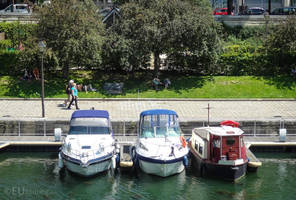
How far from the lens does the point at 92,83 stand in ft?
121

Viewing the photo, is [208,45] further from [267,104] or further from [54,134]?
[54,134]

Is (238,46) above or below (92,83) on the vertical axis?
above

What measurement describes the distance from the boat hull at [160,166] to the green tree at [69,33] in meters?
14.1

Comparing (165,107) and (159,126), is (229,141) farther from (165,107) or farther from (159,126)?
(165,107)

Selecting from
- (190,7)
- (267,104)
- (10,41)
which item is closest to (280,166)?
(267,104)

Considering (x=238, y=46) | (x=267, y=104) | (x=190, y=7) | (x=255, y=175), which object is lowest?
(x=255, y=175)

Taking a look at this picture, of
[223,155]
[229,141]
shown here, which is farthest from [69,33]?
[223,155]

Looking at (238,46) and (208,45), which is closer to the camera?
(208,45)

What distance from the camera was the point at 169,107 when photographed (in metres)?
32.8

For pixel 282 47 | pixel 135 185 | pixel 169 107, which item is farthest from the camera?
pixel 282 47

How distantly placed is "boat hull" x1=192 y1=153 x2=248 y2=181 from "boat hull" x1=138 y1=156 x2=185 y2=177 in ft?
3.67

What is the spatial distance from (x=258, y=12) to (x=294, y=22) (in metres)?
16.9

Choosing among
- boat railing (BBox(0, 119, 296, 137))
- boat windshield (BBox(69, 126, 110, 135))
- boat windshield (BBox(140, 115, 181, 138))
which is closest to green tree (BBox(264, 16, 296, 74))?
boat railing (BBox(0, 119, 296, 137))

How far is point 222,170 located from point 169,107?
10.7 m
